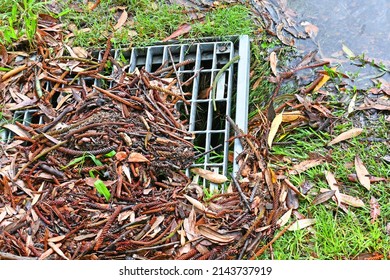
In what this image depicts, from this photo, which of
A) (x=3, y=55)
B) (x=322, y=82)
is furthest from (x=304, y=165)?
(x=3, y=55)

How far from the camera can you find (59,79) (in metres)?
2.45

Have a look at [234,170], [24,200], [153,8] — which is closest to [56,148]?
[24,200]

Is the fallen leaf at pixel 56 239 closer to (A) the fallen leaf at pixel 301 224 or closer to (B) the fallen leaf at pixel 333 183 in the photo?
(A) the fallen leaf at pixel 301 224

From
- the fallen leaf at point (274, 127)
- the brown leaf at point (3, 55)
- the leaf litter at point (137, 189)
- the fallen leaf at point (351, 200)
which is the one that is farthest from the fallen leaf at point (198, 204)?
the brown leaf at point (3, 55)

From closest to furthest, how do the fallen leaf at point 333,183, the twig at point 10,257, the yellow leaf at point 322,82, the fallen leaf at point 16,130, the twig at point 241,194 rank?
the twig at point 10,257
the twig at point 241,194
the fallen leaf at point 333,183
the fallen leaf at point 16,130
the yellow leaf at point 322,82

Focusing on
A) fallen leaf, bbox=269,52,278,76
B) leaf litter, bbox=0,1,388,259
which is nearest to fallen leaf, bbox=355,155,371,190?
leaf litter, bbox=0,1,388,259

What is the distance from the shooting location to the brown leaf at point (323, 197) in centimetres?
216

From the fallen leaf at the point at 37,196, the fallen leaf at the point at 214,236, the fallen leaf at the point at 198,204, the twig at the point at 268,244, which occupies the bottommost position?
the fallen leaf at the point at 37,196

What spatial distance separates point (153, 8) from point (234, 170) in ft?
3.66

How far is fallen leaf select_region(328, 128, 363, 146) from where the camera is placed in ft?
7.63

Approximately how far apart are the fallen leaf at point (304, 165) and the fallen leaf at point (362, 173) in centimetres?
15

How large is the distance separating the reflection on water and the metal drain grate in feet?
1.61

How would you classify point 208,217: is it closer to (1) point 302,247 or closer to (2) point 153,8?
(1) point 302,247

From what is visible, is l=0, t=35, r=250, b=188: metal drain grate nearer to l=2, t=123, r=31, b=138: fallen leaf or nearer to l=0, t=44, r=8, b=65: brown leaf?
l=2, t=123, r=31, b=138: fallen leaf
